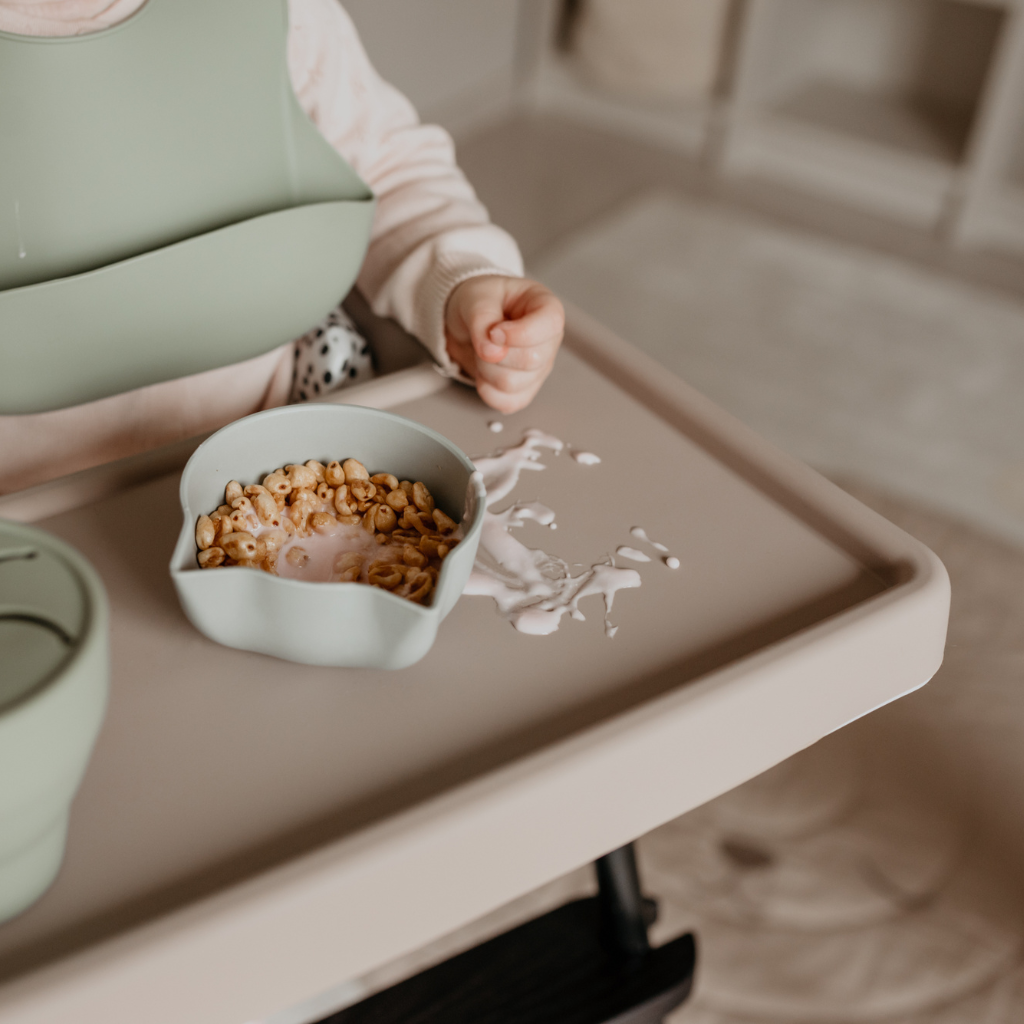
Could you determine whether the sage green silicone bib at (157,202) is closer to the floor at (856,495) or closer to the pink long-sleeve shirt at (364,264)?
the pink long-sleeve shirt at (364,264)

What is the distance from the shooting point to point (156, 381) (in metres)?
0.65

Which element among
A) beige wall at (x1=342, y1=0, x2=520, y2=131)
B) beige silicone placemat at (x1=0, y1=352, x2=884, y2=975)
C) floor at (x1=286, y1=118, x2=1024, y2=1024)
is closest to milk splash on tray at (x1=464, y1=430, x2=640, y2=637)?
beige silicone placemat at (x1=0, y1=352, x2=884, y2=975)

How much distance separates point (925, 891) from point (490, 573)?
2.43ft

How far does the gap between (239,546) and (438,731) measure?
124 millimetres

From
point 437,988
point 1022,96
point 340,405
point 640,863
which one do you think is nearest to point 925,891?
point 640,863

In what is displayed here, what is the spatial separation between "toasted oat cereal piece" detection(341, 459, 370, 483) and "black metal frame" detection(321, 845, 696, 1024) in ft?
1.27

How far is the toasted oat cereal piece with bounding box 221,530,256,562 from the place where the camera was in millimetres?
474

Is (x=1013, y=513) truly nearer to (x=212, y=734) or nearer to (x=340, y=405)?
(x=340, y=405)

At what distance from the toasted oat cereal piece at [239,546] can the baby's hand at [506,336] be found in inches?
7.5

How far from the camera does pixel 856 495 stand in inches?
62.7

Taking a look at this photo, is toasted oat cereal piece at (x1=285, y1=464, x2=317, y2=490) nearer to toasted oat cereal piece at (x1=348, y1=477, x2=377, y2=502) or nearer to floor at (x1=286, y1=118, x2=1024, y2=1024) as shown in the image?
toasted oat cereal piece at (x1=348, y1=477, x2=377, y2=502)

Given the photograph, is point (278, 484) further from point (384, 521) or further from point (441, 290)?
point (441, 290)

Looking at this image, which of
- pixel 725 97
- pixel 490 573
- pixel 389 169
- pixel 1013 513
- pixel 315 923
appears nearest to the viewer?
pixel 315 923

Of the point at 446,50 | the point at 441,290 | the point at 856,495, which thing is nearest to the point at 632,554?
the point at 441,290
